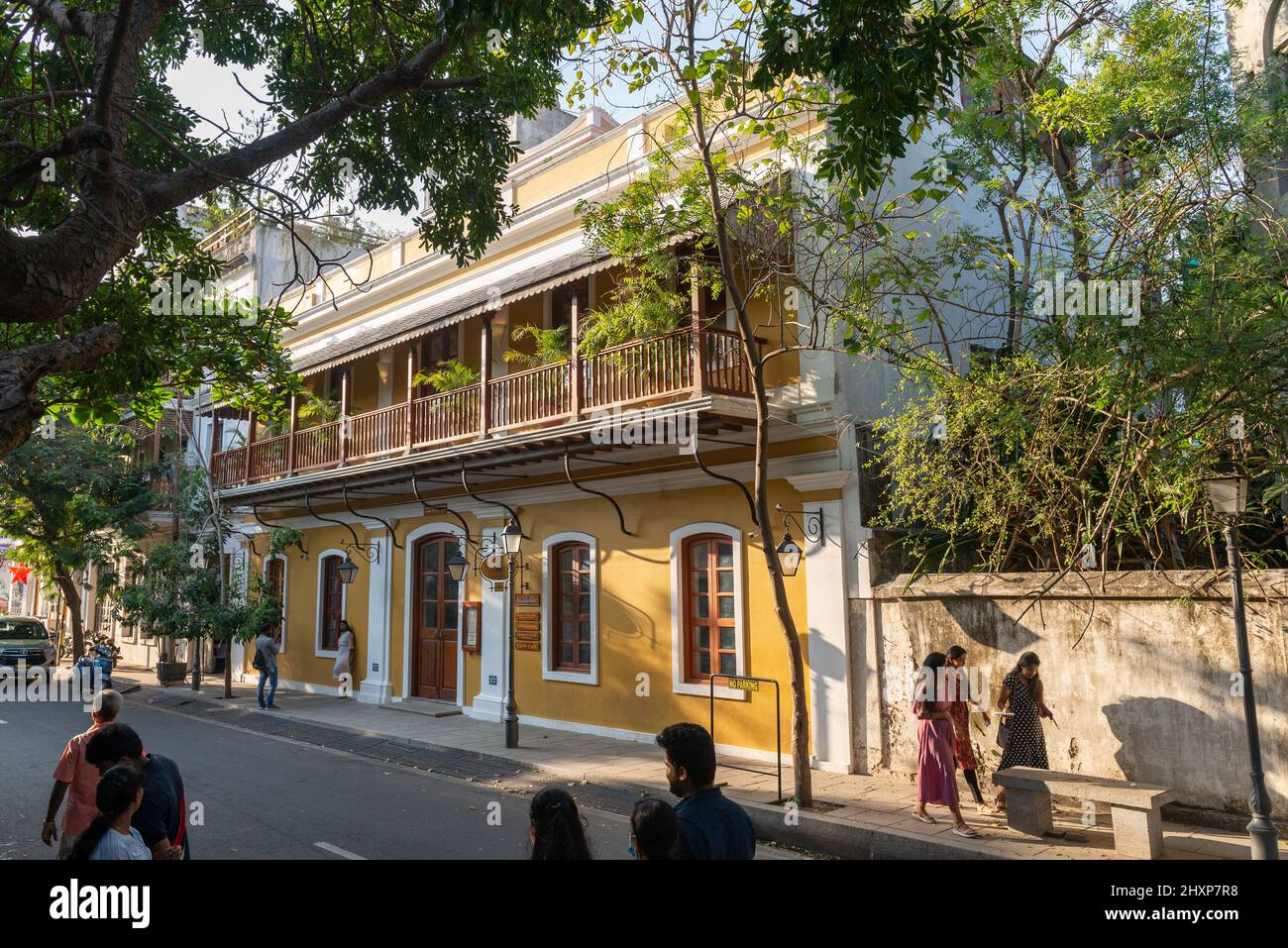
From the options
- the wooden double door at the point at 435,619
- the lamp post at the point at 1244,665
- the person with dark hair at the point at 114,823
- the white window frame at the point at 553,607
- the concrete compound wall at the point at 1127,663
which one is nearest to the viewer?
the person with dark hair at the point at 114,823

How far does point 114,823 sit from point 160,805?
0.76 meters

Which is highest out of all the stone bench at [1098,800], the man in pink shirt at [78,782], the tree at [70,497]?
the tree at [70,497]

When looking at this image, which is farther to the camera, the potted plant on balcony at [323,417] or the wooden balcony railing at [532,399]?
the potted plant on balcony at [323,417]

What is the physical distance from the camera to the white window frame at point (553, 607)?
14.0m

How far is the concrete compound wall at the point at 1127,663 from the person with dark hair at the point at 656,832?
7.08 meters

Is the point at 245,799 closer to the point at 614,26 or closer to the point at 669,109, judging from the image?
the point at 614,26

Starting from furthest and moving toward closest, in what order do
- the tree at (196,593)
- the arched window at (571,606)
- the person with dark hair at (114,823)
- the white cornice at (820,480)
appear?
1. the tree at (196,593)
2. the arched window at (571,606)
3. the white cornice at (820,480)
4. the person with dark hair at (114,823)

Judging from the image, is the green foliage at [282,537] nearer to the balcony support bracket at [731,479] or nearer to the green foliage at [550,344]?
the green foliage at [550,344]

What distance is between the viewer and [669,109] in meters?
13.5

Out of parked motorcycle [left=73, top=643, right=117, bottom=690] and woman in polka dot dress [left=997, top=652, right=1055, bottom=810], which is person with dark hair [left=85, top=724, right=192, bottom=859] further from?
parked motorcycle [left=73, top=643, right=117, bottom=690]

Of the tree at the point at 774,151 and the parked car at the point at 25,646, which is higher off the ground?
the tree at the point at 774,151

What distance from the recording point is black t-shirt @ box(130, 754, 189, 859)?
4316 millimetres

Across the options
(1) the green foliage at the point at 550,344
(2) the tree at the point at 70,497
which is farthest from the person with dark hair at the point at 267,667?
(1) the green foliage at the point at 550,344

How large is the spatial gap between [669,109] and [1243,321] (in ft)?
27.8
